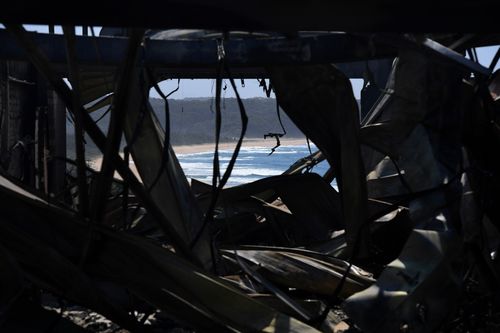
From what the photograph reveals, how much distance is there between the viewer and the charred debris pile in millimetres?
1678

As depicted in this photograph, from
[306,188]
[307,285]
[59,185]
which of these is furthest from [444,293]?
[59,185]

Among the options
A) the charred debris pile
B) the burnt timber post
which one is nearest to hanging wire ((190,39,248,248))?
the charred debris pile

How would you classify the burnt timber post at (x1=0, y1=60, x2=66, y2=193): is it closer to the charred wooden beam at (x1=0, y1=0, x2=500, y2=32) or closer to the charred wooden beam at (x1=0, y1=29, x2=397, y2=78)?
the charred wooden beam at (x1=0, y1=29, x2=397, y2=78)

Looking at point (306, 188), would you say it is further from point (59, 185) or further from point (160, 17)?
point (59, 185)

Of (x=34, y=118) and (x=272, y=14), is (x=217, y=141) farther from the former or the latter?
(x=34, y=118)

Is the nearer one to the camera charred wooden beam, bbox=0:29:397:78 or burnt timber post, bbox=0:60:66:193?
charred wooden beam, bbox=0:29:397:78

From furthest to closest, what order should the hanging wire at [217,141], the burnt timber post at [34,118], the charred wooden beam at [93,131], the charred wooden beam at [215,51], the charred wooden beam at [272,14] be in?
the burnt timber post at [34,118] → the charred wooden beam at [215,51] → the hanging wire at [217,141] → the charred wooden beam at [93,131] → the charred wooden beam at [272,14]

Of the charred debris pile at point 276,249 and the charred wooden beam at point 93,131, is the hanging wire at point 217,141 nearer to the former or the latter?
the charred debris pile at point 276,249

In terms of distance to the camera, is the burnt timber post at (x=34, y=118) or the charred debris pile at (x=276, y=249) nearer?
the charred debris pile at (x=276, y=249)

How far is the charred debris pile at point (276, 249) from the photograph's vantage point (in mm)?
1678

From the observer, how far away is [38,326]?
5.77 ft

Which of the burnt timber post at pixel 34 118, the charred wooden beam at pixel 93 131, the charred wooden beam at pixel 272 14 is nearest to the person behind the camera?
the charred wooden beam at pixel 272 14

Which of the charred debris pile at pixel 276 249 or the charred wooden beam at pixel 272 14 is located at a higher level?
the charred wooden beam at pixel 272 14

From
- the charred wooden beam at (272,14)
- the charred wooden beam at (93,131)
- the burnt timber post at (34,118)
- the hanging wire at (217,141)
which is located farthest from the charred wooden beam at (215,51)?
the burnt timber post at (34,118)
